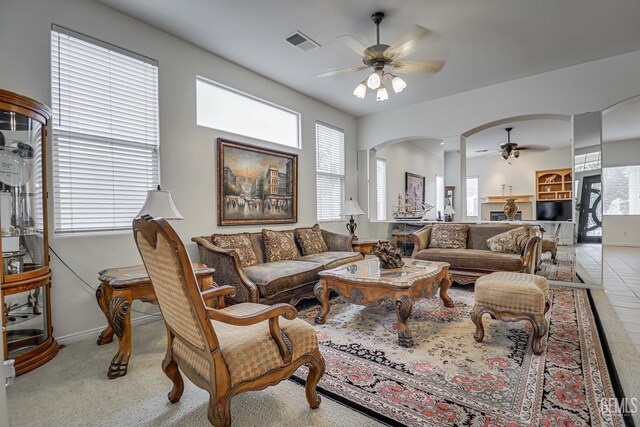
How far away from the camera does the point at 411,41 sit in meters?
2.73

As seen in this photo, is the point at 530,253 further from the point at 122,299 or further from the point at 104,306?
the point at 104,306

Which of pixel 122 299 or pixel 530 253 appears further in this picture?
pixel 530 253

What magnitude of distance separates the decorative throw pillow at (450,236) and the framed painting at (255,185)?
229 centimetres

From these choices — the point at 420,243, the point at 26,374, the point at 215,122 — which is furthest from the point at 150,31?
the point at 420,243

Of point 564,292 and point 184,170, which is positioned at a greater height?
point 184,170

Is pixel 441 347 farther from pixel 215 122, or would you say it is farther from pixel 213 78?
pixel 213 78

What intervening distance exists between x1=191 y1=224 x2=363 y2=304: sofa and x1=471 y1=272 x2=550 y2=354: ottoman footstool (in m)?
1.76

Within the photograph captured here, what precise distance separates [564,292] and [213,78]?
5288mm

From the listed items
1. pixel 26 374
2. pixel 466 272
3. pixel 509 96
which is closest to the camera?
pixel 26 374

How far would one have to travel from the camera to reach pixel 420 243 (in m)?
5.00

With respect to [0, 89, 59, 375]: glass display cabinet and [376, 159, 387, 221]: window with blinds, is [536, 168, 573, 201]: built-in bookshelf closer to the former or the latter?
[376, 159, 387, 221]: window with blinds

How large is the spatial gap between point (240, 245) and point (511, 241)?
3677 mm

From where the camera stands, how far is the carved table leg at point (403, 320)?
2.57 meters

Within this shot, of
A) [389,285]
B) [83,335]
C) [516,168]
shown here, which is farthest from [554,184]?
[83,335]
